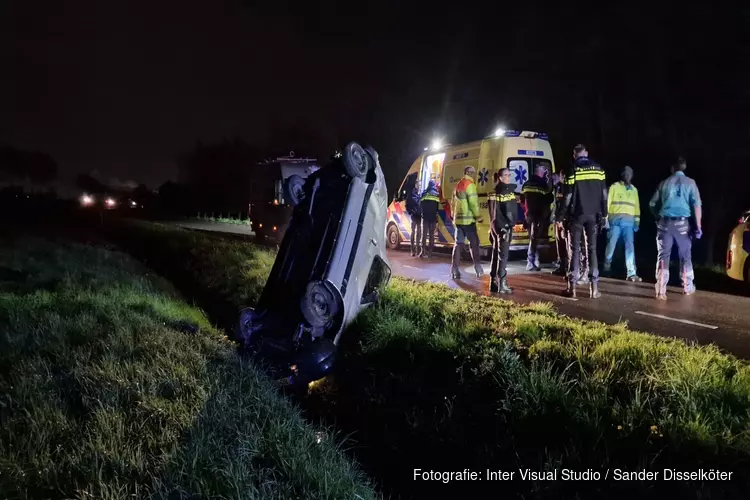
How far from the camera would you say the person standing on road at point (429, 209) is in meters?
10.6

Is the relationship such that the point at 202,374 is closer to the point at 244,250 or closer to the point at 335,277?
the point at 335,277

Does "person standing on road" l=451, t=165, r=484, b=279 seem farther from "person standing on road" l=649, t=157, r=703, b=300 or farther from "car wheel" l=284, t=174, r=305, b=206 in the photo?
"car wheel" l=284, t=174, r=305, b=206

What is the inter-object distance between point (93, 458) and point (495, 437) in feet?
6.85

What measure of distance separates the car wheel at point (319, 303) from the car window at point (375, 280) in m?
0.70

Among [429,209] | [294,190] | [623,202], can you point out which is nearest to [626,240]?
[623,202]

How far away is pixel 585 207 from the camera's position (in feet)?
21.4

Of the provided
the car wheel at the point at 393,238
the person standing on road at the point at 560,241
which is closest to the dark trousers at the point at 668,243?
the person standing on road at the point at 560,241

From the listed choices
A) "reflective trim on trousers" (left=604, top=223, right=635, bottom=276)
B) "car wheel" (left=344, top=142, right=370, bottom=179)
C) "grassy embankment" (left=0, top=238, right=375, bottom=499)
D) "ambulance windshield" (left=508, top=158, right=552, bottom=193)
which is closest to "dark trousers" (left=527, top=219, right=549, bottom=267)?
"ambulance windshield" (left=508, top=158, right=552, bottom=193)

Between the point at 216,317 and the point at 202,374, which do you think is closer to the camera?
the point at 202,374

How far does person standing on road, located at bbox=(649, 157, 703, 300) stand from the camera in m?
6.53

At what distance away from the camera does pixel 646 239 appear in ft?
39.8

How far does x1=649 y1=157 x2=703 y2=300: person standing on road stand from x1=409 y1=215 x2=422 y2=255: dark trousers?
5386mm

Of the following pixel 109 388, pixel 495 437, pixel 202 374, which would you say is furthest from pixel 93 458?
pixel 495 437

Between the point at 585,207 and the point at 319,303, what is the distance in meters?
3.87
